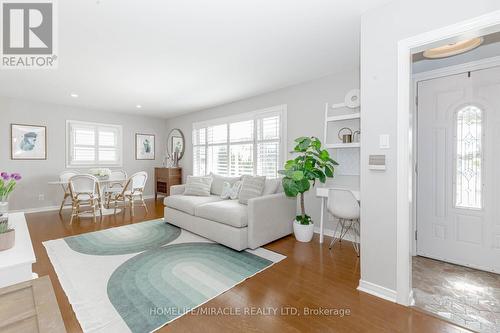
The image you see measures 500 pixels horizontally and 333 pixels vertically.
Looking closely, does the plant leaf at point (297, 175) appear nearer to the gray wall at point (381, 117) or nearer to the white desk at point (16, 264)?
the gray wall at point (381, 117)

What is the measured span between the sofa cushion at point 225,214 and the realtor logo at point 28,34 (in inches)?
105

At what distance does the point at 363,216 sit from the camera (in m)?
2.11

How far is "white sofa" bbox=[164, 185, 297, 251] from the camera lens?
9.71 ft

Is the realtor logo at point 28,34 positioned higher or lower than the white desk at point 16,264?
higher

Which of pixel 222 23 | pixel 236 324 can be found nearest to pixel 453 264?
pixel 236 324

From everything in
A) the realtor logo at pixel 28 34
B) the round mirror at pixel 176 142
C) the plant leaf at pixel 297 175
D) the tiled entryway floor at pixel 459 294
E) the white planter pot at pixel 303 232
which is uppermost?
the realtor logo at pixel 28 34

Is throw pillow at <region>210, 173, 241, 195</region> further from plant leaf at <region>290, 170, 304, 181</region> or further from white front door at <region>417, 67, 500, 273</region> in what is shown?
white front door at <region>417, 67, 500, 273</region>

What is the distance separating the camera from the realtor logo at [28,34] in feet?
6.73

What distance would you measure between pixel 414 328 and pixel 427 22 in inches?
90.0

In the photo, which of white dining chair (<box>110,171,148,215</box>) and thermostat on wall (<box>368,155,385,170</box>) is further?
white dining chair (<box>110,171,148,215</box>)

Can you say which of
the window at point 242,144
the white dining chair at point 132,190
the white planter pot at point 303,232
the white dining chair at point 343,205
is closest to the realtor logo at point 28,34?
the white dining chair at point 132,190

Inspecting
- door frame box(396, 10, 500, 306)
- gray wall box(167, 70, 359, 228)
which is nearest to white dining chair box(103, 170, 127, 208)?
gray wall box(167, 70, 359, 228)

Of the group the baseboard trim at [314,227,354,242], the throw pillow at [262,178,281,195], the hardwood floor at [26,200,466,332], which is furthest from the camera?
the throw pillow at [262,178,281,195]

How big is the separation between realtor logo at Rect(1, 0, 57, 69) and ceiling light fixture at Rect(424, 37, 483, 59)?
3.76 metres
